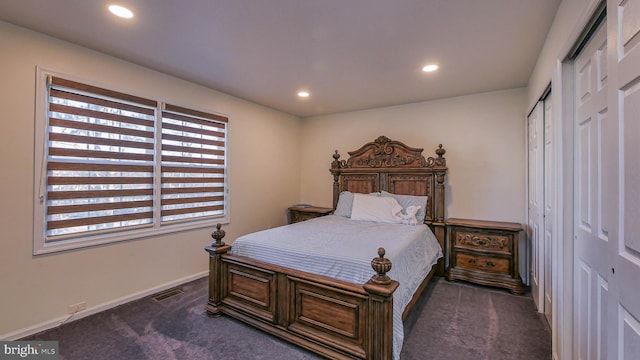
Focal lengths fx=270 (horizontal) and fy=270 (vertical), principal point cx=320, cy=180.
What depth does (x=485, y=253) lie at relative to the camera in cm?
323

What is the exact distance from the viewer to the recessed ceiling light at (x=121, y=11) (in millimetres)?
1893

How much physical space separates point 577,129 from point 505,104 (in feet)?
7.16

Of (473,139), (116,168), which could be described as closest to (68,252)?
(116,168)

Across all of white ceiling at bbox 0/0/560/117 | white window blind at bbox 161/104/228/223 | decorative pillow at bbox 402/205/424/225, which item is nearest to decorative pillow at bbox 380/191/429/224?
decorative pillow at bbox 402/205/424/225

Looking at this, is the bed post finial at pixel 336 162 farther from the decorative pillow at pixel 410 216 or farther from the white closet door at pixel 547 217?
the white closet door at pixel 547 217

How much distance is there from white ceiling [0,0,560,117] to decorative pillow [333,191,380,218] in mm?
1617

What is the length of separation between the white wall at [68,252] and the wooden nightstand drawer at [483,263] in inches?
121

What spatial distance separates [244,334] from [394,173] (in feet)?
9.44

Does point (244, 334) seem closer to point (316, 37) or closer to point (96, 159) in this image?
point (96, 159)

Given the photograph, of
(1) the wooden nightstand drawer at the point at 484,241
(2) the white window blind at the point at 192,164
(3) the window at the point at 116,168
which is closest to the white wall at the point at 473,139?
(1) the wooden nightstand drawer at the point at 484,241

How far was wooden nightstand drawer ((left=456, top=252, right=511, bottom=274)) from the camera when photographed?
Answer: 10.3ft

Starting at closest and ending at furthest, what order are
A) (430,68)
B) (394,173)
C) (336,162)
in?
(430,68)
(394,173)
(336,162)

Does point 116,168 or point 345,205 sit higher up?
point 116,168

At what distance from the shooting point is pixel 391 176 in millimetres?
4086
